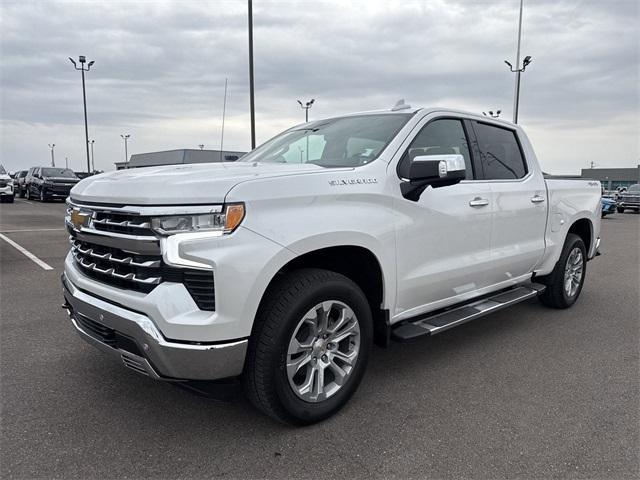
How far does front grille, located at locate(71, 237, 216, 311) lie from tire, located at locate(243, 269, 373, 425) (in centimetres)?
37

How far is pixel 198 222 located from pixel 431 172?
1.43m

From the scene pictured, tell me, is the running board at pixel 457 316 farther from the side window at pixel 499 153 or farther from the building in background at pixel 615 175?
the building in background at pixel 615 175

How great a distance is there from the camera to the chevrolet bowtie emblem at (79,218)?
2.85 m

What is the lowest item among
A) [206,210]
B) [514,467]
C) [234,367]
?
[514,467]

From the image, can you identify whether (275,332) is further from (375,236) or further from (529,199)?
(529,199)

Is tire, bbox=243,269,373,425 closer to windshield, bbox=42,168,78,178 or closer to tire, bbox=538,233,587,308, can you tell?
tire, bbox=538,233,587,308

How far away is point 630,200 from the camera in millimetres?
26797

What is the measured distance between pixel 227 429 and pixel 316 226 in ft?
4.15

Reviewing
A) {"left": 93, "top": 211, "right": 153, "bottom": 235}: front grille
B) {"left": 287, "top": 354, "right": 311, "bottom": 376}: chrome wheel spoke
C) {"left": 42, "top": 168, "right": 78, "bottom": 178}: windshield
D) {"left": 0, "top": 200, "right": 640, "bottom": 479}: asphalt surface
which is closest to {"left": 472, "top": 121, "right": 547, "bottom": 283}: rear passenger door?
{"left": 0, "top": 200, "right": 640, "bottom": 479}: asphalt surface

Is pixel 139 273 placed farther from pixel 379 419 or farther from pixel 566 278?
pixel 566 278

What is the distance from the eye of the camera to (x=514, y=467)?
8.25 ft

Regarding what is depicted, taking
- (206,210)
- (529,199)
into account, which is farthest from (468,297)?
(206,210)

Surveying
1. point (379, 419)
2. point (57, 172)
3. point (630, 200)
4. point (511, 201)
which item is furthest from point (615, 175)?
point (379, 419)

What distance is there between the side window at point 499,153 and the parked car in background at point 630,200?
86.4 ft
